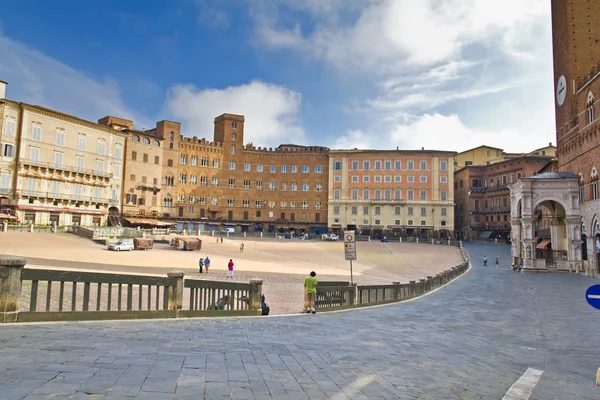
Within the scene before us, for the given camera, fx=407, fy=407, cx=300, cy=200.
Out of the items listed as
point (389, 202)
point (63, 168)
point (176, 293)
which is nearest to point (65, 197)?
point (63, 168)

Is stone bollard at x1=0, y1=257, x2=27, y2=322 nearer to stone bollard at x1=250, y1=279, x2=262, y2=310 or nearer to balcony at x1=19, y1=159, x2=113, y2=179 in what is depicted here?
stone bollard at x1=250, y1=279, x2=262, y2=310

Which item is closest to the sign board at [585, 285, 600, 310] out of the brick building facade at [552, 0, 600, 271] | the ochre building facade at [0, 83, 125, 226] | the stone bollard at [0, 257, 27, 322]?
the stone bollard at [0, 257, 27, 322]

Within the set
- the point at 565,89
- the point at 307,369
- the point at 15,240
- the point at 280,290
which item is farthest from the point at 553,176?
the point at 15,240

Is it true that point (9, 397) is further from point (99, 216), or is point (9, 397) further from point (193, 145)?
point (193, 145)

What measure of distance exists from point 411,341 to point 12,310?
27.7 feet

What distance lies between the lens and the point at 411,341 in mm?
9805

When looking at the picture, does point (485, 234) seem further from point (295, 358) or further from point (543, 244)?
point (295, 358)

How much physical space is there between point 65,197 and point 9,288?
59.3 meters

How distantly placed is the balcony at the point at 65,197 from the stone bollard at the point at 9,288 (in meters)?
56.4

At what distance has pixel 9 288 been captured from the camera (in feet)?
24.6

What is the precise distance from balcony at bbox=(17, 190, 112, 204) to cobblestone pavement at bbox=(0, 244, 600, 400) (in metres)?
56.2

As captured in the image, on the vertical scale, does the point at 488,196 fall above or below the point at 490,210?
above

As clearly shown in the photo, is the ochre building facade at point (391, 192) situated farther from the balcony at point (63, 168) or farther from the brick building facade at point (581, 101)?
the balcony at point (63, 168)

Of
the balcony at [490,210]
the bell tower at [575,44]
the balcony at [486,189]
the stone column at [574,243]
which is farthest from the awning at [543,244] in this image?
the balcony at [486,189]
